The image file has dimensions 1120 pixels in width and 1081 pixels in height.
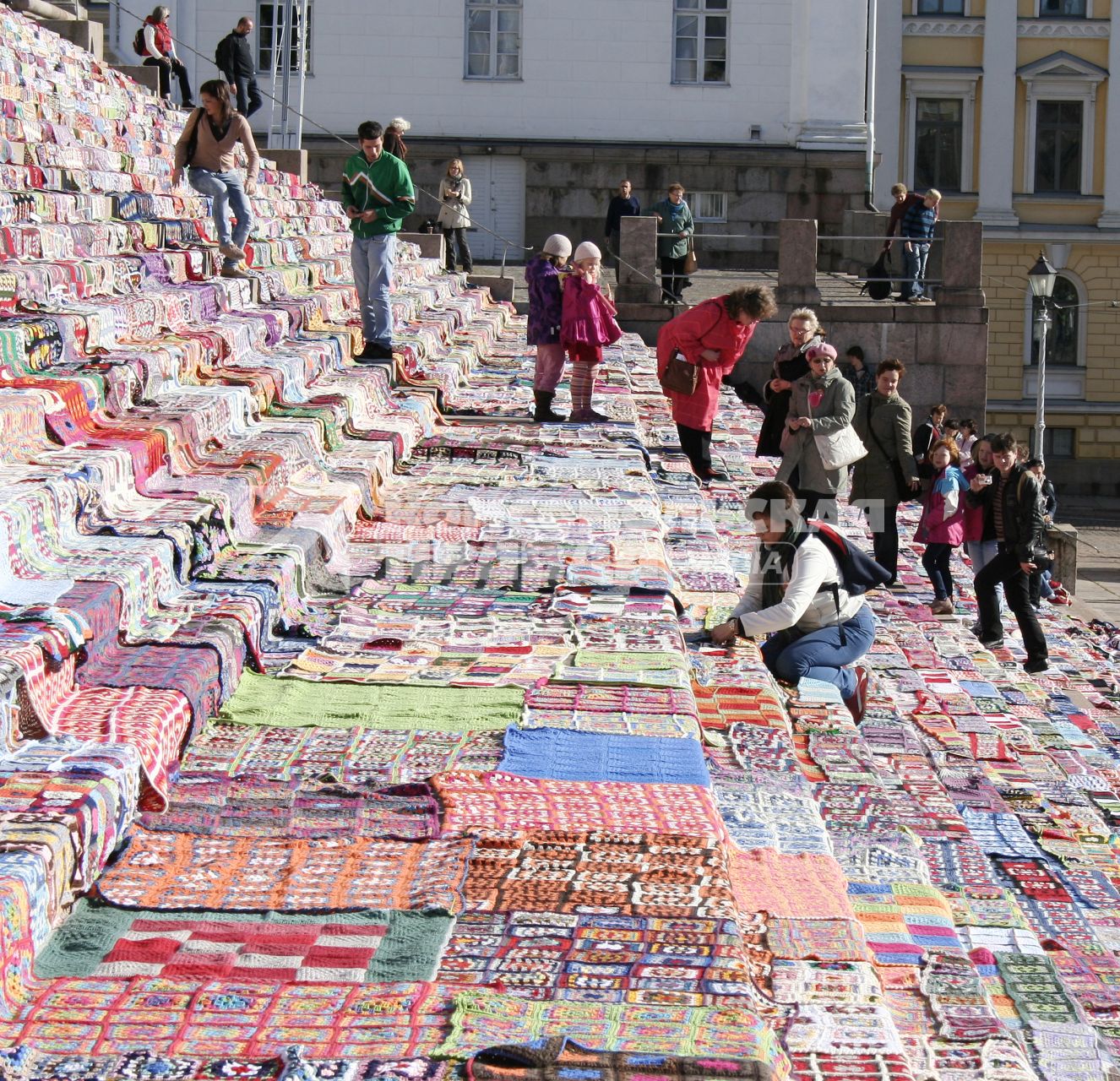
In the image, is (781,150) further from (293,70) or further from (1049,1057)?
(1049,1057)

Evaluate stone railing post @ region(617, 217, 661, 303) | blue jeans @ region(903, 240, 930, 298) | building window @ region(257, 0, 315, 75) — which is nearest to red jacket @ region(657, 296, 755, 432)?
stone railing post @ region(617, 217, 661, 303)

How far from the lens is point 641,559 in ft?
23.9

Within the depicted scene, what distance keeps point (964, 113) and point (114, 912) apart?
3449 cm

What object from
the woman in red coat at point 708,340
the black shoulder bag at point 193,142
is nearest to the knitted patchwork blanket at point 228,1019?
the woman in red coat at point 708,340

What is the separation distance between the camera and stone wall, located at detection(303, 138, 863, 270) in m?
25.5

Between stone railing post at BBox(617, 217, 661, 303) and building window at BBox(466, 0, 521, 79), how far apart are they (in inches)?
331

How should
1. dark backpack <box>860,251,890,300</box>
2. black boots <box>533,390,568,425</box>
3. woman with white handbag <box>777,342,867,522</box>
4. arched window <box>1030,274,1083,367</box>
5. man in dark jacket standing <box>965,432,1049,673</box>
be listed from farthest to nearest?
arched window <box>1030,274,1083,367</box> → dark backpack <box>860,251,890,300</box> → black boots <box>533,390,568,425</box> → man in dark jacket standing <box>965,432,1049,673</box> → woman with white handbag <box>777,342,867,522</box>

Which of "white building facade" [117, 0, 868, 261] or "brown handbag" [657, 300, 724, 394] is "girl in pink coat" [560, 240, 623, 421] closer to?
"brown handbag" [657, 300, 724, 394]

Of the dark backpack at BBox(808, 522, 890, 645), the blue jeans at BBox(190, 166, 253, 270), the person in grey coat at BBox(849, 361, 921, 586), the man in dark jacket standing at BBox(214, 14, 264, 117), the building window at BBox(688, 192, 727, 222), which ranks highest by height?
the man in dark jacket standing at BBox(214, 14, 264, 117)

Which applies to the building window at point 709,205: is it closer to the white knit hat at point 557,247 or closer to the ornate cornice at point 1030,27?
the ornate cornice at point 1030,27

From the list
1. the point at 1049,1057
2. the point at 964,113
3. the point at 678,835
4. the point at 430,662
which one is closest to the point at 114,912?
the point at 678,835

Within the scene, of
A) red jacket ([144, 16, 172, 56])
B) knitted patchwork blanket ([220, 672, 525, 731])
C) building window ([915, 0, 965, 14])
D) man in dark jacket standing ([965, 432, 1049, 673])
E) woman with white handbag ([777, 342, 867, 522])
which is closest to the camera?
knitted patchwork blanket ([220, 672, 525, 731])

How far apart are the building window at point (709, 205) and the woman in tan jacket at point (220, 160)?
48.4 ft

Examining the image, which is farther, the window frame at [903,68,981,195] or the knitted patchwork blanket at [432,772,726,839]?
the window frame at [903,68,981,195]
